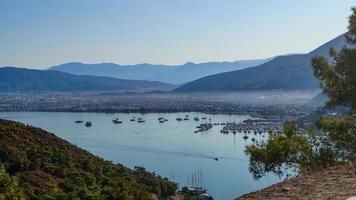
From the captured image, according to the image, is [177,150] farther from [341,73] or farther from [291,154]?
[291,154]

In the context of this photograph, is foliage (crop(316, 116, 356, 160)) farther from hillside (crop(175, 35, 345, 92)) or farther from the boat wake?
hillside (crop(175, 35, 345, 92))

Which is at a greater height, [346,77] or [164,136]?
[346,77]

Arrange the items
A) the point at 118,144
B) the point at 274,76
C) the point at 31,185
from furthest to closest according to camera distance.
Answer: the point at 274,76 < the point at 118,144 < the point at 31,185

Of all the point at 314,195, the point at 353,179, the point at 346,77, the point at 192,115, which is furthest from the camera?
the point at 192,115

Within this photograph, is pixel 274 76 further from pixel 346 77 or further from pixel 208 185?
pixel 346 77

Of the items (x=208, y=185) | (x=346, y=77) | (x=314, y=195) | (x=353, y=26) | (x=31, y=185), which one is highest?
(x=353, y=26)

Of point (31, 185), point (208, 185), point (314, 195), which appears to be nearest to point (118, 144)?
point (208, 185)

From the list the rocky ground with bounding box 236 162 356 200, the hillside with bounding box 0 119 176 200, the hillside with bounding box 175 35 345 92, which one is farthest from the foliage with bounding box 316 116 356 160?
the hillside with bounding box 175 35 345 92

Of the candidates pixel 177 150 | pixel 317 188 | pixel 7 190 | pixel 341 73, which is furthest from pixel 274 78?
pixel 317 188
